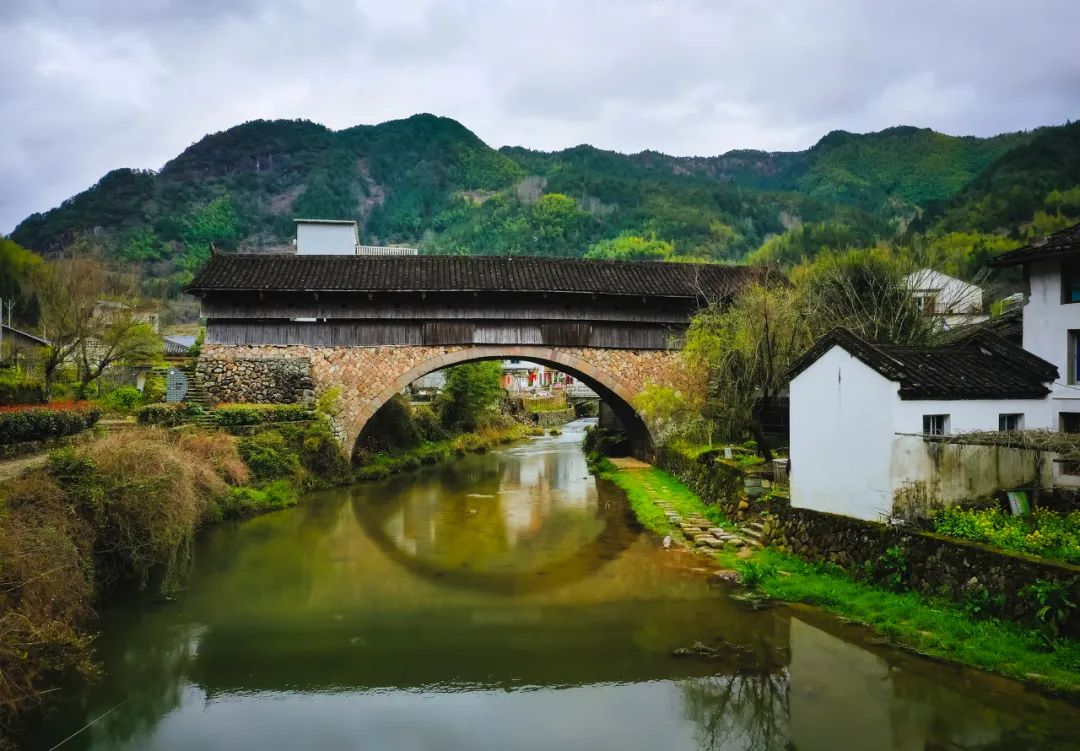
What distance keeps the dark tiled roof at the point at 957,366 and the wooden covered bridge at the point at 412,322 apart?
9509 mm

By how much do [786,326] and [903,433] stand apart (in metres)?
7.07

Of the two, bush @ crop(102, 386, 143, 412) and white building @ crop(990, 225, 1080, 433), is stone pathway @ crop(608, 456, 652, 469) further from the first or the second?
bush @ crop(102, 386, 143, 412)

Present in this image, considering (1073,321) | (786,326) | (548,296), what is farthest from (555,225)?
(1073,321)

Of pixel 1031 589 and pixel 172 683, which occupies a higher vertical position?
pixel 1031 589

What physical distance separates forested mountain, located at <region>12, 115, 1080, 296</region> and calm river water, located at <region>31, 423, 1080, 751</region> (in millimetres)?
37559

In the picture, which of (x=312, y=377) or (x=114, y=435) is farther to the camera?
(x=312, y=377)

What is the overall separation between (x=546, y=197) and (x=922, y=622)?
68431mm

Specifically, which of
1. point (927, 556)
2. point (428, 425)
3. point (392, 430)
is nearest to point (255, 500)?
point (392, 430)

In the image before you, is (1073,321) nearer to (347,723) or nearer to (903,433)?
(903,433)

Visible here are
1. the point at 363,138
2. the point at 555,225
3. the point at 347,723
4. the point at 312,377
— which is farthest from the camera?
the point at 363,138

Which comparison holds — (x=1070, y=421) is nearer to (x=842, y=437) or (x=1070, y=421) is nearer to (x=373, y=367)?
(x=842, y=437)

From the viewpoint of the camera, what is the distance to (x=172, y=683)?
8258 mm

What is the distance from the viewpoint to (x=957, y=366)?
36.2ft

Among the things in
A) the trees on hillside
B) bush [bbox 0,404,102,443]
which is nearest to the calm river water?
bush [bbox 0,404,102,443]
